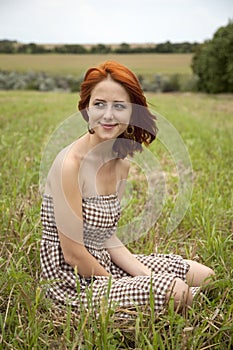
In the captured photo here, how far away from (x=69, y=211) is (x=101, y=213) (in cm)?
19

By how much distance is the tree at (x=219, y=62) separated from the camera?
79.8ft

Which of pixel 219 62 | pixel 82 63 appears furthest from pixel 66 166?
pixel 82 63

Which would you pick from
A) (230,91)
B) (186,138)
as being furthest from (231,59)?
(186,138)

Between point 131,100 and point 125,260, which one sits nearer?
point 131,100

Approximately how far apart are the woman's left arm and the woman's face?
0.60 metres

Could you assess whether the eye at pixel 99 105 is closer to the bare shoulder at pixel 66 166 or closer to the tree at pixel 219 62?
the bare shoulder at pixel 66 166

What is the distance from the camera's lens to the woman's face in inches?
76.6

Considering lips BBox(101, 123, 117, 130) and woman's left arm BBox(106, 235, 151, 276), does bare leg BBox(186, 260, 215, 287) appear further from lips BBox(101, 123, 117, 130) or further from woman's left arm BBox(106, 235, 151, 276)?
lips BBox(101, 123, 117, 130)

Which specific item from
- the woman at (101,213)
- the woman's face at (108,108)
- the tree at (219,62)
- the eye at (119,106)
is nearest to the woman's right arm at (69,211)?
the woman at (101,213)

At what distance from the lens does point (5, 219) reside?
2.86 m

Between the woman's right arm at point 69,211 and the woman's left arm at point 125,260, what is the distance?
0.93 ft

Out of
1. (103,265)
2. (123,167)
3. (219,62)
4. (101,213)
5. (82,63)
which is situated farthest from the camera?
(82,63)

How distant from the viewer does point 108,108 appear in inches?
77.2

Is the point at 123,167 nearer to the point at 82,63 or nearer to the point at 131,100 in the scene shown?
the point at 131,100
